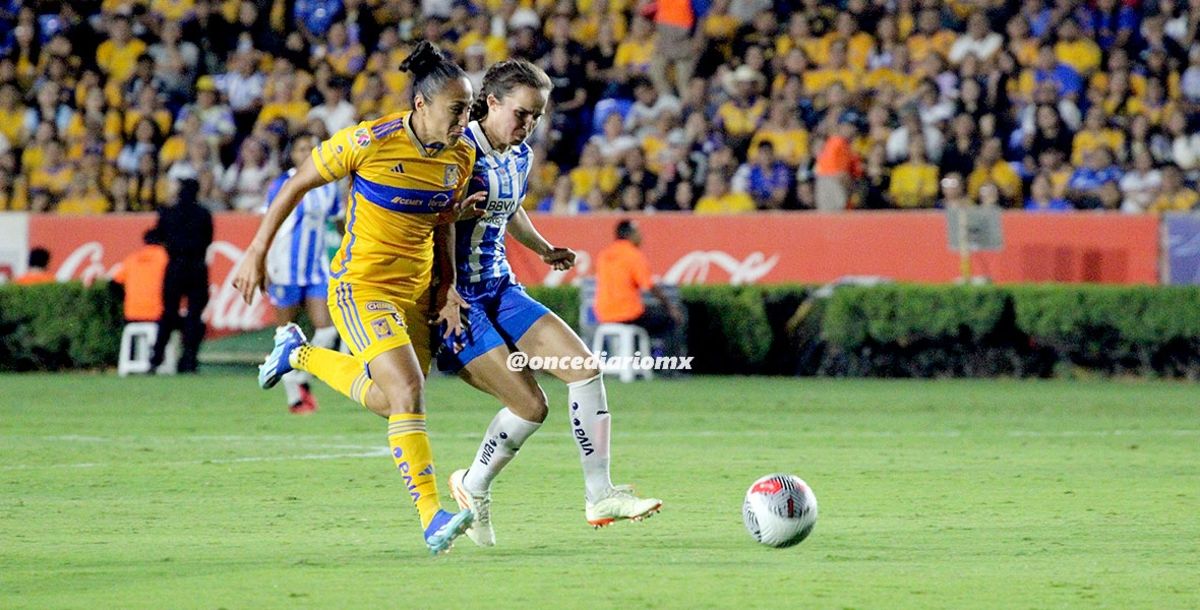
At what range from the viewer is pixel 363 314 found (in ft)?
25.5

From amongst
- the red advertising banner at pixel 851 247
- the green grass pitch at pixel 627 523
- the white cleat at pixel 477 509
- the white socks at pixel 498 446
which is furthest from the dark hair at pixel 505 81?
the red advertising banner at pixel 851 247

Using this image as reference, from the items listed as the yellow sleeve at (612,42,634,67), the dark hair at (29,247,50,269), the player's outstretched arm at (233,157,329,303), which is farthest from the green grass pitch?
the yellow sleeve at (612,42,634,67)

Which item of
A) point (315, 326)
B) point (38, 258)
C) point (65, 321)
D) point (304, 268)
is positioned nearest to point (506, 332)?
point (304, 268)

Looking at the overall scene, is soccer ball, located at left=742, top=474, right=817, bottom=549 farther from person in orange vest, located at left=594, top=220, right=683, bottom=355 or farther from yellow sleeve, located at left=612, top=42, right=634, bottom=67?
yellow sleeve, located at left=612, top=42, right=634, bottom=67

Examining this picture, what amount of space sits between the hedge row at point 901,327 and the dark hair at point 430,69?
1361 centimetres

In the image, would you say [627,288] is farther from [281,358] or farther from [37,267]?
[281,358]

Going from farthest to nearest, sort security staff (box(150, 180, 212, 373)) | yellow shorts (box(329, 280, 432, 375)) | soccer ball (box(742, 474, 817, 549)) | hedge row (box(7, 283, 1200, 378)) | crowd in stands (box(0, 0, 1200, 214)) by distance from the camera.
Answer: crowd in stands (box(0, 0, 1200, 214)) < security staff (box(150, 180, 212, 373)) < hedge row (box(7, 283, 1200, 378)) < yellow shorts (box(329, 280, 432, 375)) < soccer ball (box(742, 474, 817, 549))

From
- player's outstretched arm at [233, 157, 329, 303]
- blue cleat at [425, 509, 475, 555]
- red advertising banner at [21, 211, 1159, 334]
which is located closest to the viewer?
blue cleat at [425, 509, 475, 555]

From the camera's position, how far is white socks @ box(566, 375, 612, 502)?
830 cm

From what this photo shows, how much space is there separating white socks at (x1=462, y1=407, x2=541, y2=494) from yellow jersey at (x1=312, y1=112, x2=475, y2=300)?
27.7 inches

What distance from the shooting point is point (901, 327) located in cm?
2092

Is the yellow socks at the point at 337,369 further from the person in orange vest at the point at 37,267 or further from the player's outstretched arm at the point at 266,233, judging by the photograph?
the person in orange vest at the point at 37,267

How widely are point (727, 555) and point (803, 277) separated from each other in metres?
14.4

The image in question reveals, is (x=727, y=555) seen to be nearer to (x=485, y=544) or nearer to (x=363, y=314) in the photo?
(x=485, y=544)
